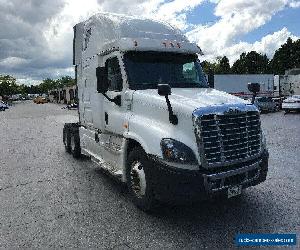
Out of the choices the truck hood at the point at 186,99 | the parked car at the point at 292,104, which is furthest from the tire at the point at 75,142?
the parked car at the point at 292,104

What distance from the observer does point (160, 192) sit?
5.64 metres

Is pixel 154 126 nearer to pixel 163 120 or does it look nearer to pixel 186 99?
pixel 163 120

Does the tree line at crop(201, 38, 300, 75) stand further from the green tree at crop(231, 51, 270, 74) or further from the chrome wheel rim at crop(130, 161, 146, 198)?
the chrome wheel rim at crop(130, 161, 146, 198)

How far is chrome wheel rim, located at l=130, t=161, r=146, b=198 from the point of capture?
6143 millimetres

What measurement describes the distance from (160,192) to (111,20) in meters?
3.85

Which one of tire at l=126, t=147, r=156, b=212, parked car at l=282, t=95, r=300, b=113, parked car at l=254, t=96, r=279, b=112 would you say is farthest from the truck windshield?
parked car at l=254, t=96, r=279, b=112

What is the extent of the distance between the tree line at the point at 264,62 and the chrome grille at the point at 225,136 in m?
90.5

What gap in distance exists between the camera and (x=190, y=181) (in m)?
5.40

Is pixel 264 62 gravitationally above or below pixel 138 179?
above

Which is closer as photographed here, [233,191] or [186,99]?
[233,191]

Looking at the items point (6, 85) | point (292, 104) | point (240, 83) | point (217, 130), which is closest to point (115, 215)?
point (217, 130)

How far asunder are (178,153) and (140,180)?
40.7 inches

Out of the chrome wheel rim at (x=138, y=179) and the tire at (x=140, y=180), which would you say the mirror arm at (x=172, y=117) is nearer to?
the tire at (x=140, y=180)

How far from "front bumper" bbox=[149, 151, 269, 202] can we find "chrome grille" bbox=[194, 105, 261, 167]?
18cm
